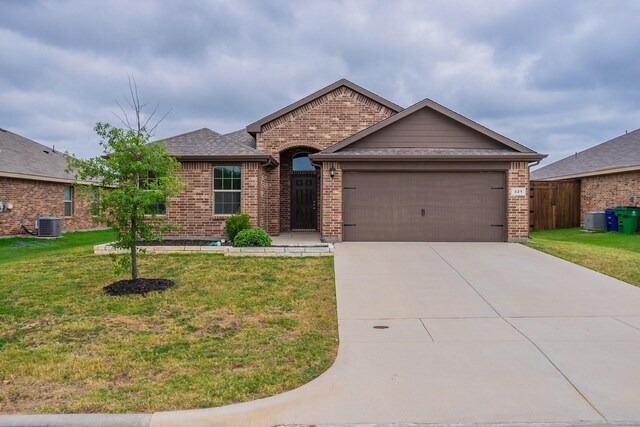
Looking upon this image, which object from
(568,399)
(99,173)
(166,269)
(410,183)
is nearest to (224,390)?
(568,399)

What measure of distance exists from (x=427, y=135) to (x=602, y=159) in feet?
43.5

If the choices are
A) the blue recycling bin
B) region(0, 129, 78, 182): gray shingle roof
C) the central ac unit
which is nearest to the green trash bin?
the blue recycling bin

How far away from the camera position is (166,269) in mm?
10211

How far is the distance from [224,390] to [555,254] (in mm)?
10524

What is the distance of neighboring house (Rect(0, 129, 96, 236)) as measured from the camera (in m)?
18.1

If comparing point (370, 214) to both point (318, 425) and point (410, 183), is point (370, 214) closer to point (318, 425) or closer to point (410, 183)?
point (410, 183)

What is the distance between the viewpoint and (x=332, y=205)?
14180 mm

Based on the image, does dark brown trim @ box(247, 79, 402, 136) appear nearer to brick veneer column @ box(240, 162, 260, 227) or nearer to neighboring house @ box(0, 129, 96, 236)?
brick veneer column @ box(240, 162, 260, 227)

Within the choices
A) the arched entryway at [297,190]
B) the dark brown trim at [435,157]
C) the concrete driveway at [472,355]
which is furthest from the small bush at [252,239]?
the arched entryway at [297,190]

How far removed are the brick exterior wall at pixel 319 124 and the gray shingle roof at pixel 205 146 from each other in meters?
1.79

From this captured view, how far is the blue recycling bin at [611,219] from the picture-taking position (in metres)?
18.6

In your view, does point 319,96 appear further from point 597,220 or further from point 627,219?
point 627,219

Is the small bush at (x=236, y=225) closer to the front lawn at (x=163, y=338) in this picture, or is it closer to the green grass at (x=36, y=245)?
the front lawn at (x=163, y=338)

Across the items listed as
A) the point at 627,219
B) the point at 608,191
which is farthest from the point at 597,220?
the point at 608,191
